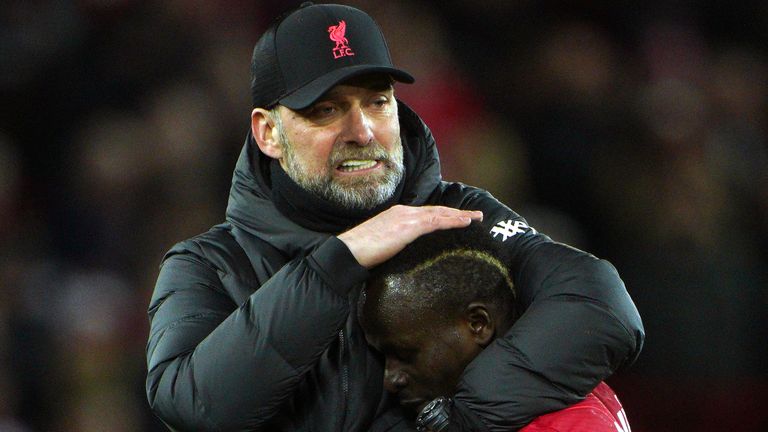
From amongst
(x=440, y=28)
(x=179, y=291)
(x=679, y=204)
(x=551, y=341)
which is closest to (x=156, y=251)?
(x=440, y=28)

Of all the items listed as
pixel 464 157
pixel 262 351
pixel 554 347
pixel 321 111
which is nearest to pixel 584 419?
pixel 554 347

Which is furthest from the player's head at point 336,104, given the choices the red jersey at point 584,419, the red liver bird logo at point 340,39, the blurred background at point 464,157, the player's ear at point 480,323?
the blurred background at point 464,157

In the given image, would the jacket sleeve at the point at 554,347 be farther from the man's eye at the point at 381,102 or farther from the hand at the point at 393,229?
the man's eye at the point at 381,102

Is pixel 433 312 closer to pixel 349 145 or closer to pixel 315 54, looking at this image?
pixel 349 145

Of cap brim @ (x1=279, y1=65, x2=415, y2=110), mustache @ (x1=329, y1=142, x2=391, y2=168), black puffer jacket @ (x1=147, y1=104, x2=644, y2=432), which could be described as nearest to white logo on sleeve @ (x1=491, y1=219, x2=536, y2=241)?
black puffer jacket @ (x1=147, y1=104, x2=644, y2=432)

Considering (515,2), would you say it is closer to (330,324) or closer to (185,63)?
(185,63)

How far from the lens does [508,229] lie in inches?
94.3

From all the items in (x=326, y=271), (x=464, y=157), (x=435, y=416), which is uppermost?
(x=326, y=271)

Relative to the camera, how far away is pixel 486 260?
2201 millimetres

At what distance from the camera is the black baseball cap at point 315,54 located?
2328mm

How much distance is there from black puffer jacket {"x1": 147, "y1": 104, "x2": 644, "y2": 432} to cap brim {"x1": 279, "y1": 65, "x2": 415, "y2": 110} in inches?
6.8

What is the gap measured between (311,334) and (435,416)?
25cm

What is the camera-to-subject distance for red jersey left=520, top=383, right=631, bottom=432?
206 centimetres

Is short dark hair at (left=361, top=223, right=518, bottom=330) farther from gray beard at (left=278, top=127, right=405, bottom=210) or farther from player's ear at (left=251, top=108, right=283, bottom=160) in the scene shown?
player's ear at (left=251, top=108, right=283, bottom=160)
